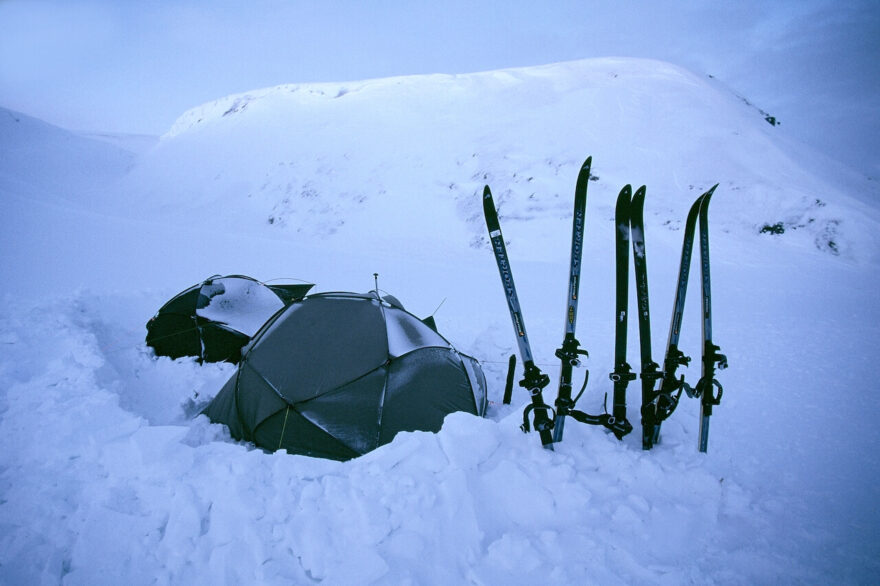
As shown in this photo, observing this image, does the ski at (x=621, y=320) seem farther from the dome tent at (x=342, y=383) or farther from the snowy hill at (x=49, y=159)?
the snowy hill at (x=49, y=159)

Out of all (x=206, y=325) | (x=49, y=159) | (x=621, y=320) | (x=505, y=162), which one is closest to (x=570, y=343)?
(x=621, y=320)

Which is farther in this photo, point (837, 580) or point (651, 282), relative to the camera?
point (651, 282)

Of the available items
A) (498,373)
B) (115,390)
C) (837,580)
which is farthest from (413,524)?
(115,390)

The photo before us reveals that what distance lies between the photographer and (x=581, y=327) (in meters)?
8.37

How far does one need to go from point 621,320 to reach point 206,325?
654 centimetres

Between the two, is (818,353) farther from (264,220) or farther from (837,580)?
(264,220)

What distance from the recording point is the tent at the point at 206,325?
655cm

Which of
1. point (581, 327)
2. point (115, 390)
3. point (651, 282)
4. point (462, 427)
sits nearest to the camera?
point (462, 427)

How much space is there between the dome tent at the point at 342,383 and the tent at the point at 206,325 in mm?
1994

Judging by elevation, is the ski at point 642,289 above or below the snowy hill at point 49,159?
below

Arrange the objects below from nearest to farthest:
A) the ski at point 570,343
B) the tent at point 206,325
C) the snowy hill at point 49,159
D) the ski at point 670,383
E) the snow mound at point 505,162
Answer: the ski at point 570,343, the ski at point 670,383, the tent at point 206,325, the snow mound at point 505,162, the snowy hill at point 49,159

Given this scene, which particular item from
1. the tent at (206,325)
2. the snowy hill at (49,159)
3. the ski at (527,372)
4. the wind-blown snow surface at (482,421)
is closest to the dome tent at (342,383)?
the wind-blown snow surface at (482,421)

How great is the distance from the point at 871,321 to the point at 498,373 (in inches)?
365

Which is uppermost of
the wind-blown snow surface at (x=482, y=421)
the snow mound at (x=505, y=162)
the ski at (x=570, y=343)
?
the snow mound at (x=505, y=162)
